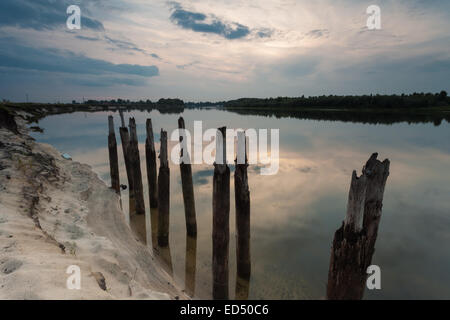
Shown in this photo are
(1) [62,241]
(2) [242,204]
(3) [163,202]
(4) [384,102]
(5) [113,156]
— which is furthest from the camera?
(4) [384,102]

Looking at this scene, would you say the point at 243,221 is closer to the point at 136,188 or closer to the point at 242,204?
the point at 242,204

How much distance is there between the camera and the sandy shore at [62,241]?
11.0 ft

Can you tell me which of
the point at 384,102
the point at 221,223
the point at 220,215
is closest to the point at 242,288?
the point at 221,223

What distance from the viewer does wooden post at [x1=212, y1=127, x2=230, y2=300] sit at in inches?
185

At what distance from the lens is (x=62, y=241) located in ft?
18.2

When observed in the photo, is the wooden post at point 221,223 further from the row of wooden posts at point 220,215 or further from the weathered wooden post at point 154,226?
the weathered wooden post at point 154,226

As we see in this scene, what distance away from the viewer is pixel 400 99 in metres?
70.1

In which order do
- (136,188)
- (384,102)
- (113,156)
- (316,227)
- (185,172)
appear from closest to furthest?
(185,172) → (316,227) → (136,188) → (113,156) → (384,102)

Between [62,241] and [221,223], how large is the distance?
3.89 metres

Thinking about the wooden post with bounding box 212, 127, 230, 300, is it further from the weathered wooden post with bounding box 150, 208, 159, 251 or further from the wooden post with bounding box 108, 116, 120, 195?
the wooden post with bounding box 108, 116, 120, 195

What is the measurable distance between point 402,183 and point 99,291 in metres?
15.8
